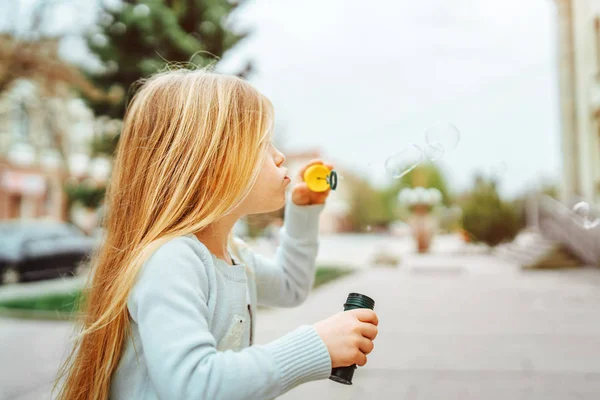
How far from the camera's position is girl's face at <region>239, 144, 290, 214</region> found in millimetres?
726

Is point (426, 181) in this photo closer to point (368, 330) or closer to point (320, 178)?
point (320, 178)

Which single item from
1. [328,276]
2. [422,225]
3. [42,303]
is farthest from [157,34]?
[422,225]

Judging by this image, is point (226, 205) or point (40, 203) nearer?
point (226, 205)

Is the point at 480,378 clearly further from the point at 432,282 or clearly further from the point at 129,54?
the point at 129,54

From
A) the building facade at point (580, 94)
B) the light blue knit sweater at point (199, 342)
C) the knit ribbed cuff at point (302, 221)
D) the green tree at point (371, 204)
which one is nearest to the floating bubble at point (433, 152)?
the knit ribbed cuff at point (302, 221)

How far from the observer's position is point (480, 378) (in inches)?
72.7

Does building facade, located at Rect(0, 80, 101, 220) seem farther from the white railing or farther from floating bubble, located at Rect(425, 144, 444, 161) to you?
floating bubble, located at Rect(425, 144, 444, 161)

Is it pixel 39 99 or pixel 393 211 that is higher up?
pixel 39 99

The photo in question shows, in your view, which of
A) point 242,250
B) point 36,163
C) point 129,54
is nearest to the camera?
point 242,250

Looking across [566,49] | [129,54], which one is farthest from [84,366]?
[129,54]

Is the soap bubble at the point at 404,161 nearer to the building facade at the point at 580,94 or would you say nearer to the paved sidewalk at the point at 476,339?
the building facade at the point at 580,94

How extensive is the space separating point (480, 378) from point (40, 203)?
1223cm

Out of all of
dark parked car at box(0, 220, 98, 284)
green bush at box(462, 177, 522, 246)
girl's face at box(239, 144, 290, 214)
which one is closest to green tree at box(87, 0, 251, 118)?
dark parked car at box(0, 220, 98, 284)

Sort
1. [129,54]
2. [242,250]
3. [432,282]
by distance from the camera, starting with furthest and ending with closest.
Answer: [432,282], [129,54], [242,250]
